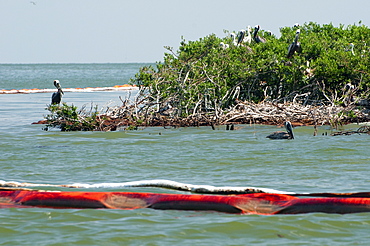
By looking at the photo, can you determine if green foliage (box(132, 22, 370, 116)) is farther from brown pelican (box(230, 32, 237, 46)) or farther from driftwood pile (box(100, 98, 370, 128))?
brown pelican (box(230, 32, 237, 46))

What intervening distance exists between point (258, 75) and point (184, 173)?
28.2ft

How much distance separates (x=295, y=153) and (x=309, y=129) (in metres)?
3.77

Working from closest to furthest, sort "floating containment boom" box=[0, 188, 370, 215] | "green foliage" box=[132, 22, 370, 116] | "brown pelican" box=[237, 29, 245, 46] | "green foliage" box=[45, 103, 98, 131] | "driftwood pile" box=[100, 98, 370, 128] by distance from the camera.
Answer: "floating containment boom" box=[0, 188, 370, 215], "driftwood pile" box=[100, 98, 370, 128], "green foliage" box=[45, 103, 98, 131], "green foliage" box=[132, 22, 370, 116], "brown pelican" box=[237, 29, 245, 46]

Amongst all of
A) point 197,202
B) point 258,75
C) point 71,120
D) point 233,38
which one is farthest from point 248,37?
point 197,202

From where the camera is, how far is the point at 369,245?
5.94 m

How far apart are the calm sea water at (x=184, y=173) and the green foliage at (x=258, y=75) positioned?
1305 millimetres

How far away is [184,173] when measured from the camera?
10.2 m

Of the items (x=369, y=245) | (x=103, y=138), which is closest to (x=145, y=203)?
(x=369, y=245)

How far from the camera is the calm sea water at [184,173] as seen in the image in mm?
6355

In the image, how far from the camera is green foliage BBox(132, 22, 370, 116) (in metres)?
17.4

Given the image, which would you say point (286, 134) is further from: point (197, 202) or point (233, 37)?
point (233, 37)

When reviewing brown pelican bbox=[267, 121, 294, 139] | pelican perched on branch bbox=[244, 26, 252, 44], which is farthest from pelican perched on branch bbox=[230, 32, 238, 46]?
brown pelican bbox=[267, 121, 294, 139]

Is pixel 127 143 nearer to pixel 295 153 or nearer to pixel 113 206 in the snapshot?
pixel 295 153

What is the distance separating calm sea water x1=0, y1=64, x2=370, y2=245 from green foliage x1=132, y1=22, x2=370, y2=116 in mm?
1305
